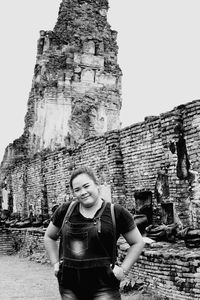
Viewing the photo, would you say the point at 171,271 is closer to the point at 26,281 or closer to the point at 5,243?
the point at 26,281

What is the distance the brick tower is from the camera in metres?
23.3

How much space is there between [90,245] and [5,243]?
12.5 m

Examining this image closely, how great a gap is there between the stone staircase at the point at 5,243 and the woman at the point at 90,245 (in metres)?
12.1

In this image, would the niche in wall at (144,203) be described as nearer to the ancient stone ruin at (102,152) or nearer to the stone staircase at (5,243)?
the ancient stone ruin at (102,152)

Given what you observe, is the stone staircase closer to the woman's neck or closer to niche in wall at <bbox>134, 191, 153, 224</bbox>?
niche in wall at <bbox>134, 191, 153, 224</bbox>

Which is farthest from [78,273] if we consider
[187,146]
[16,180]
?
[16,180]

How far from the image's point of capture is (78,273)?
342cm

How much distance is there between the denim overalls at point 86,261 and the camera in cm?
341

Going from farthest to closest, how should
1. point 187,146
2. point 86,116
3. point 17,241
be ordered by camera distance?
point 86,116 < point 17,241 < point 187,146

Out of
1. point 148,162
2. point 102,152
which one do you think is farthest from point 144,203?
point 102,152

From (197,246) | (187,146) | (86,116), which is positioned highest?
(86,116)

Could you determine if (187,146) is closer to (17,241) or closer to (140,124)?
(140,124)

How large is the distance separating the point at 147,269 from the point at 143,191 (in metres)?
3.74

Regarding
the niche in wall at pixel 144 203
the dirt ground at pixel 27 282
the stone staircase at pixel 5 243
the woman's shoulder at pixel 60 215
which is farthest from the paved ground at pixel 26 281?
the woman's shoulder at pixel 60 215
